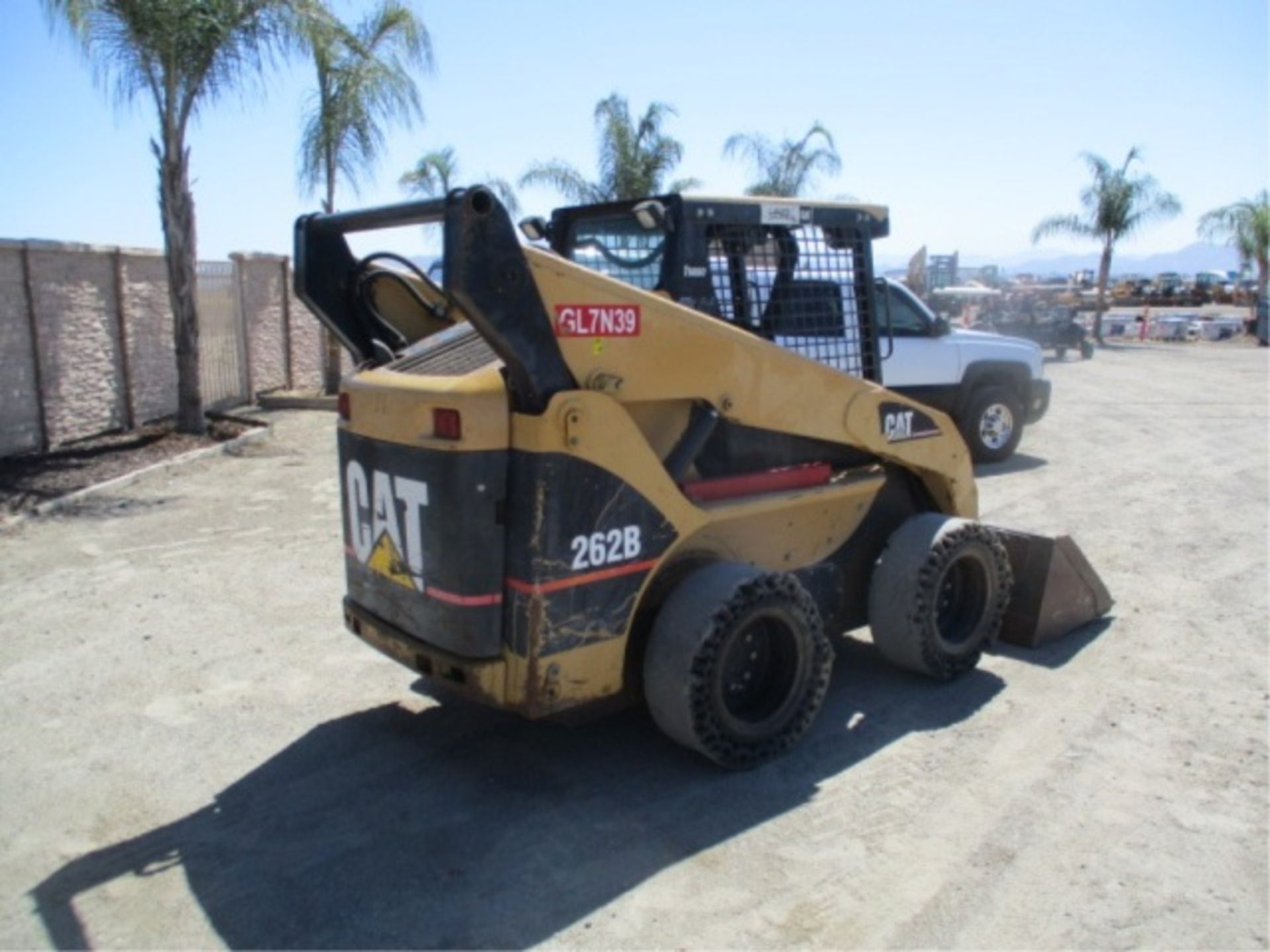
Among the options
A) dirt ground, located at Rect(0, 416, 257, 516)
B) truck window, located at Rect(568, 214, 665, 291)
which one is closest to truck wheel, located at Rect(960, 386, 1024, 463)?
truck window, located at Rect(568, 214, 665, 291)

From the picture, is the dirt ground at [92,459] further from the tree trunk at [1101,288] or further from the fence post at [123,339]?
the tree trunk at [1101,288]

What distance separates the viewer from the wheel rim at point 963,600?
5.21 m

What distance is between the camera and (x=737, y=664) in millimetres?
4215

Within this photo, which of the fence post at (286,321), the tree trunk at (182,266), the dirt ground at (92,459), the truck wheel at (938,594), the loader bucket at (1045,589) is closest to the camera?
the truck wheel at (938,594)

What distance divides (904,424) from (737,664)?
1.59m

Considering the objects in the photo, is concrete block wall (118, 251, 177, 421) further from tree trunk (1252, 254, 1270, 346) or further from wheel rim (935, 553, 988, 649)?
tree trunk (1252, 254, 1270, 346)

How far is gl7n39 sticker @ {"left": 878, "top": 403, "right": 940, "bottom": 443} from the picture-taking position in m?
4.88

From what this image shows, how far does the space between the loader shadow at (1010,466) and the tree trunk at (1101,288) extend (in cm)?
2176

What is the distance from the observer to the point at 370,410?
388cm

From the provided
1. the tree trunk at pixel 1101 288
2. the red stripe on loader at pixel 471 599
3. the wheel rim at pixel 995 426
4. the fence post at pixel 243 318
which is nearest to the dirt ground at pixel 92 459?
the fence post at pixel 243 318

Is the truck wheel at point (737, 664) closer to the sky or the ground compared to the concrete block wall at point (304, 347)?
closer to the ground

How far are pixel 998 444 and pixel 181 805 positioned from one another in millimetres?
9099

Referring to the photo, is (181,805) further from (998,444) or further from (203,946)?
(998,444)

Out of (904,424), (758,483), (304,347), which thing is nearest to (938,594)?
Result: (904,424)
